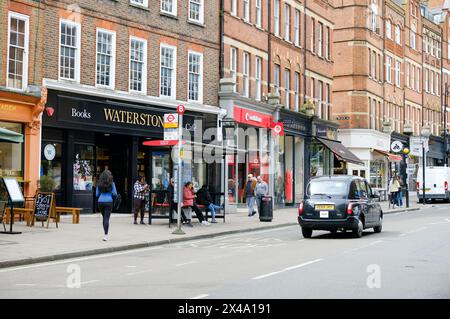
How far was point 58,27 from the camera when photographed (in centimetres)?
2459

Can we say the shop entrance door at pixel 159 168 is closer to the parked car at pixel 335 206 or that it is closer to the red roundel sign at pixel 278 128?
the red roundel sign at pixel 278 128

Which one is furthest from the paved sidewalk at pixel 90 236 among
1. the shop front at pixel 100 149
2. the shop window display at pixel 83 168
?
the shop front at pixel 100 149

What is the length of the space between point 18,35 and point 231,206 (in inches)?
553

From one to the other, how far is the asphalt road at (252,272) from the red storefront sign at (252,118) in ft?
50.3

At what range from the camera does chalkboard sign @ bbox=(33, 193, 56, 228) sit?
67.8ft

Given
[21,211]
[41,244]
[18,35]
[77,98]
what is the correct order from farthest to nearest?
[77,98] → [18,35] → [21,211] → [41,244]

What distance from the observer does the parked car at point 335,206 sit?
1975cm

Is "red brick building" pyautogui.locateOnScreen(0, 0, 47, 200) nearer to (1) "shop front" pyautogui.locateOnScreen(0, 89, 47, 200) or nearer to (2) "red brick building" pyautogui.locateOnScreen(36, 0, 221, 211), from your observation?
(1) "shop front" pyautogui.locateOnScreen(0, 89, 47, 200)

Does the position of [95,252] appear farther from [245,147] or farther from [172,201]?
[245,147]

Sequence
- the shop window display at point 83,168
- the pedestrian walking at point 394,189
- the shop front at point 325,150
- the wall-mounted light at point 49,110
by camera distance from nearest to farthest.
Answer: the wall-mounted light at point 49,110 → the shop window display at point 83,168 → the pedestrian walking at point 394,189 → the shop front at point 325,150

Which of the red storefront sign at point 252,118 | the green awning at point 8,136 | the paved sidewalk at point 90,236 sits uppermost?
the red storefront sign at point 252,118

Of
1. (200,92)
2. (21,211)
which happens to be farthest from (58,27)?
(200,92)
